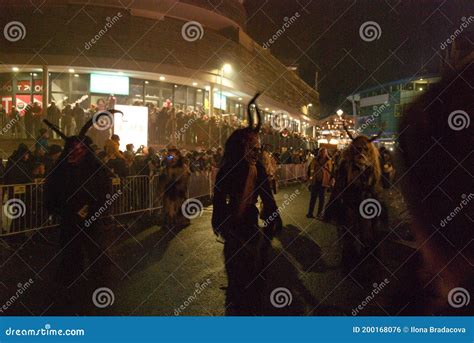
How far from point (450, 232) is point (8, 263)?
6999mm

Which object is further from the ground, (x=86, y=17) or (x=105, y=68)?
(x=86, y=17)

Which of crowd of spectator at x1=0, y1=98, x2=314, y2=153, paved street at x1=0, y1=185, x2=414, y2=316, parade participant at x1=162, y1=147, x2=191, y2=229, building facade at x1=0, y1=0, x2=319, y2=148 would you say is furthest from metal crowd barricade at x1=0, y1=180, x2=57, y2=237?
building facade at x1=0, y1=0, x2=319, y2=148

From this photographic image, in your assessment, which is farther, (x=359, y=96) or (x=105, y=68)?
(x=359, y=96)

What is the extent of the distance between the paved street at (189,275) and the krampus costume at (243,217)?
541 millimetres

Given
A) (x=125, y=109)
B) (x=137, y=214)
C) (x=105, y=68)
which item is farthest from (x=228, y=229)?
(x=105, y=68)

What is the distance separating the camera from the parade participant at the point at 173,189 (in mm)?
9906

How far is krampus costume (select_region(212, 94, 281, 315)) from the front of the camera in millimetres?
3844

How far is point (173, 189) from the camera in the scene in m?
10.0

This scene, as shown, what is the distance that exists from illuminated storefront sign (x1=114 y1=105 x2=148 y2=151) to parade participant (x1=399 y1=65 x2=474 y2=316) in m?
15.4

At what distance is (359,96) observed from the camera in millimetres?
72875

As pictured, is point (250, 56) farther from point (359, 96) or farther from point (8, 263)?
point (359, 96)

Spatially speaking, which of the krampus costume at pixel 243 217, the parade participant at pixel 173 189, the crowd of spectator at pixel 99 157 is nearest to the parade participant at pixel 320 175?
the crowd of spectator at pixel 99 157

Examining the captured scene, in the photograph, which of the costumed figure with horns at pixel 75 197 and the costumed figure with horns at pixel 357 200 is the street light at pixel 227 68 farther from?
the costumed figure with horns at pixel 75 197
